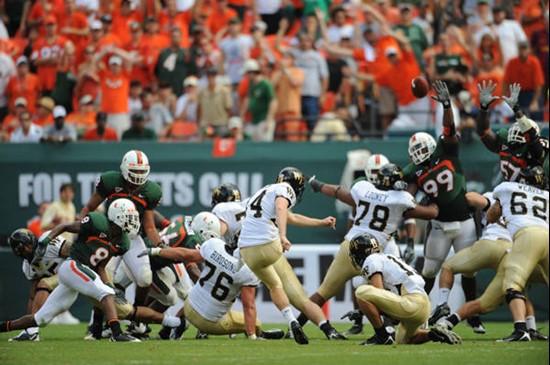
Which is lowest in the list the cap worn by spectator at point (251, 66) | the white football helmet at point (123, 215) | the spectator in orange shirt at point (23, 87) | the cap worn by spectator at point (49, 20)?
the white football helmet at point (123, 215)

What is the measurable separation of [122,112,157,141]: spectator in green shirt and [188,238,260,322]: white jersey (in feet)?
18.4

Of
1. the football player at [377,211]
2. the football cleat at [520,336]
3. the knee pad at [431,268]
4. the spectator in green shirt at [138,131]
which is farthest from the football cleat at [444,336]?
the spectator in green shirt at [138,131]

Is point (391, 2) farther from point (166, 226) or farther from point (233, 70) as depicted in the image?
point (166, 226)

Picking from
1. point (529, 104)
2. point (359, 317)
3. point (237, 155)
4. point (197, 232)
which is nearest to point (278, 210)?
point (197, 232)

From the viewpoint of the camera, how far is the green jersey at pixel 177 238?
40.4ft

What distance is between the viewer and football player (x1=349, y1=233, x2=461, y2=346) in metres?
10.6

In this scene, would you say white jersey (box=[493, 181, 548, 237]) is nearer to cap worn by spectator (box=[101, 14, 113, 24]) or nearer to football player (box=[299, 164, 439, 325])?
football player (box=[299, 164, 439, 325])

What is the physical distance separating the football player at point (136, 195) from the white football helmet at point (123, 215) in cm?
75

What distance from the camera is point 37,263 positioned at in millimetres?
12094

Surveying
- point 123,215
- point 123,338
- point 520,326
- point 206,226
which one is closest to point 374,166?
point 206,226

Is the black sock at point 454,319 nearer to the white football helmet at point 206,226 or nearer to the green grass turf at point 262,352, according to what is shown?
the green grass turf at point 262,352

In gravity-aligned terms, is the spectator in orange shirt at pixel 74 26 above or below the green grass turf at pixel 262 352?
above

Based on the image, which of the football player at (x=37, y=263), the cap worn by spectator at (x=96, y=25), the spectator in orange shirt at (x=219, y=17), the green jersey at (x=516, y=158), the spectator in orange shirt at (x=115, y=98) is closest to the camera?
the green jersey at (x=516, y=158)

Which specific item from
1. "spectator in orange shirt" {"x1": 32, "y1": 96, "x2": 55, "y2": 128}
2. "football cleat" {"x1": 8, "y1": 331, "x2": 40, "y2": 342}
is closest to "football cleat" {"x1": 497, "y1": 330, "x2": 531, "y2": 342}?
"football cleat" {"x1": 8, "y1": 331, "x2": 40, "y2": 342}
